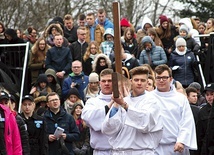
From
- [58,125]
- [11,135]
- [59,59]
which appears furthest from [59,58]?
[11,135]

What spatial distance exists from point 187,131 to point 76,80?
7.06m

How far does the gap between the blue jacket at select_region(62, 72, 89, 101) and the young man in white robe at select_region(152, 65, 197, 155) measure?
6246 mm

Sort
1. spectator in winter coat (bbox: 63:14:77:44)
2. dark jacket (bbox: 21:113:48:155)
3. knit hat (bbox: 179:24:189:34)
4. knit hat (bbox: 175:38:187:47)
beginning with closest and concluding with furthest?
dark jacket (bbox: 21:113:48:155) < knit hat (bbox: 175:38:187:47) < knit hat (bbox: 179:24:189:34) < spectator in winter coat (bbox: 63:14:77:44)

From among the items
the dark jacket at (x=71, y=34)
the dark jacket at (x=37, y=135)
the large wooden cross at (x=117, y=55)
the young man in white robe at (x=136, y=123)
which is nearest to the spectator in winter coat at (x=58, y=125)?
the dark jacket at (x=37, y=135)

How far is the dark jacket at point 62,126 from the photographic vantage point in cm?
1833

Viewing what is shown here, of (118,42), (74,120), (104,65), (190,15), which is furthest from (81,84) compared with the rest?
(190,15)

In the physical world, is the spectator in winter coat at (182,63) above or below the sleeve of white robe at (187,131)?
above

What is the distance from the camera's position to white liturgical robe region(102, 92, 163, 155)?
13141 mm

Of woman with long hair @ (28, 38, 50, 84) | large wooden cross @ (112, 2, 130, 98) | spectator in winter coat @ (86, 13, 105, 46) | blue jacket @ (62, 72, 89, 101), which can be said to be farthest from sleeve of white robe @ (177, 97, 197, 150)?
spectator in winter coat @ (86, 13, 105, 46)

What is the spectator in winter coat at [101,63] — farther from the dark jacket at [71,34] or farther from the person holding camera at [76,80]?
the dark jacket at [71,34]

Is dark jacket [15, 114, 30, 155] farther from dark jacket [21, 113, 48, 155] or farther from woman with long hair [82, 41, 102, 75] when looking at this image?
woman with long hair [82, 41, 102, 75]

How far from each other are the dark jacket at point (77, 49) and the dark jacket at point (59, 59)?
599mm

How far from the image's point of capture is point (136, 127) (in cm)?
1314

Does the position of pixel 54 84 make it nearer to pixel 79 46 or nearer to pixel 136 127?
pixel 79 46
